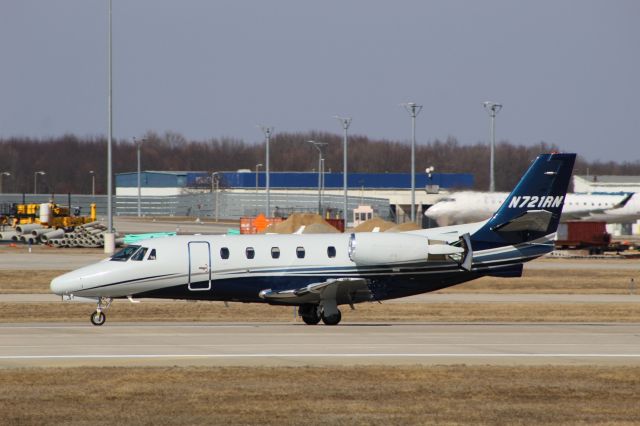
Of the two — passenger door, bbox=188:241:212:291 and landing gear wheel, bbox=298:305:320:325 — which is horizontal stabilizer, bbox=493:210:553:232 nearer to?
landing gear wheel, bbox=298:305:320:325

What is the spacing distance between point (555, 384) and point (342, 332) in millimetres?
9898

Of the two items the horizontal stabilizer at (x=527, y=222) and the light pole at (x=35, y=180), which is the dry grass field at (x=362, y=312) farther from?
the light pole at (x=35, y=180)

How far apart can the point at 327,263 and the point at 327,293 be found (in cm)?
95

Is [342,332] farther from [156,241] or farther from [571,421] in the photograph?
[571,421]

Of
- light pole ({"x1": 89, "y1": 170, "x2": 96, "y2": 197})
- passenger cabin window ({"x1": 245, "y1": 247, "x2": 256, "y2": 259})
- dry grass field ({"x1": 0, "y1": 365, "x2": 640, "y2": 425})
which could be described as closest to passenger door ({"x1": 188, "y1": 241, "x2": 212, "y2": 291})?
passenger cabin window ({"x1": 245, "y1": 247, "x2": 256, "y2": 259})

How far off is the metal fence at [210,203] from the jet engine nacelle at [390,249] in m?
110

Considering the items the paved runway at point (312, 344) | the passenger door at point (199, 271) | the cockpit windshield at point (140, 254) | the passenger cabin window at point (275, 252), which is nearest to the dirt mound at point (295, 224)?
the passenger cabin window at point (275, 252)

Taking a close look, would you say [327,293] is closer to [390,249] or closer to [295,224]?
[390,249]

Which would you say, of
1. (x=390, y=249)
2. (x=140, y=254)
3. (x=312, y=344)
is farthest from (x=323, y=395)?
(x=140, y=254)

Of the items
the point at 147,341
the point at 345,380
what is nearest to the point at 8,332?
the point at 147,341

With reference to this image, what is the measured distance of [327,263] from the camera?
32.3 meters

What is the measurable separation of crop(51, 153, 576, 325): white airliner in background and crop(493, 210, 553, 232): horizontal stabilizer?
29 millimetres

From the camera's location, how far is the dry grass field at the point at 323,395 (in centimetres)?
1755

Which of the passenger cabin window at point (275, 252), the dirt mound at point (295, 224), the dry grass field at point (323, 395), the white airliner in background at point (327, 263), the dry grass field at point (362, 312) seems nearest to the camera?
the dry grass field at point (323, 395)
